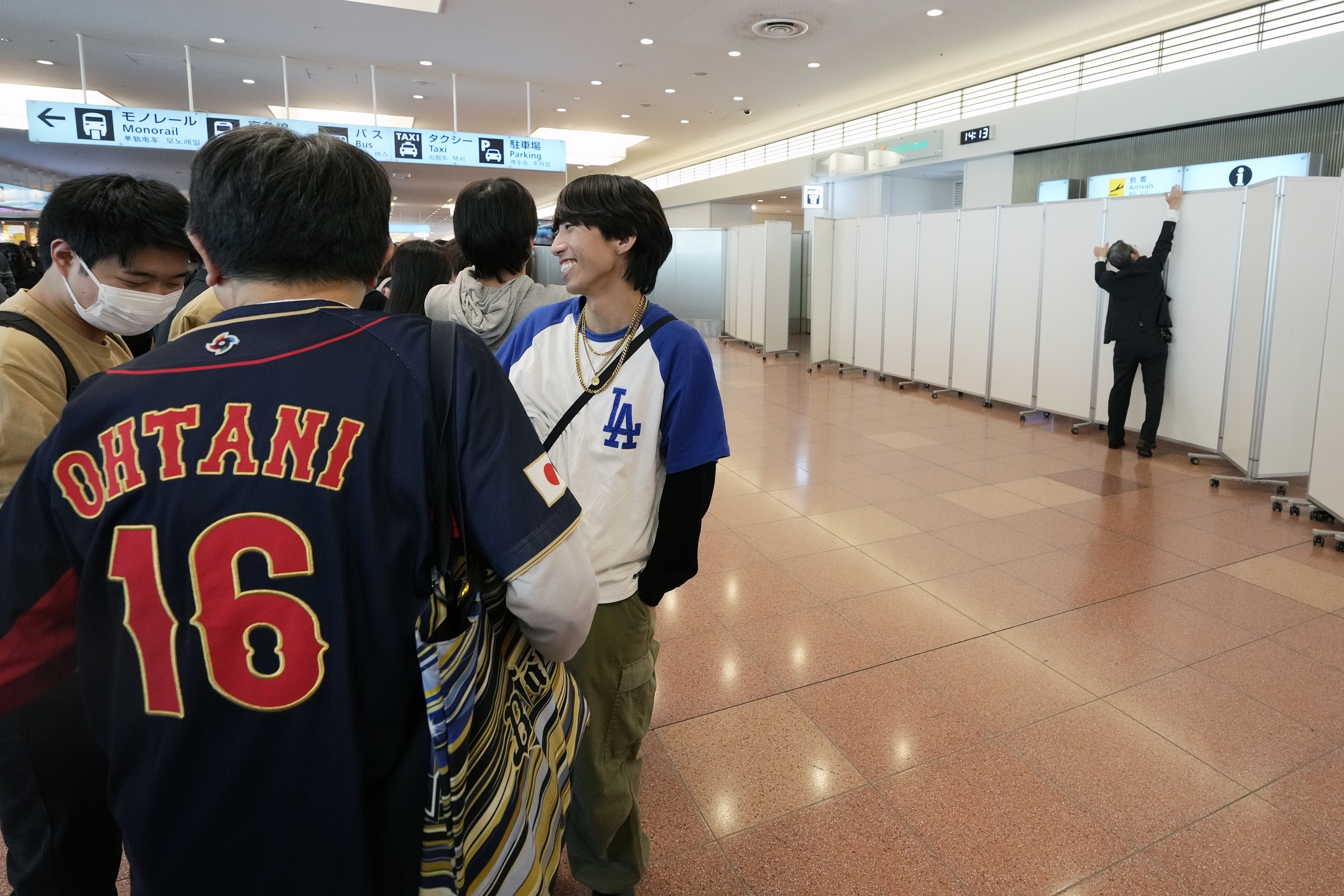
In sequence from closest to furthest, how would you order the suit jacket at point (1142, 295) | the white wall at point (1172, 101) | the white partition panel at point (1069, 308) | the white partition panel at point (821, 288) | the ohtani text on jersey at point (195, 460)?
the ohtani text on jersey at point (195, 460) < the suit jacket at point (1142, 295) < the white partition panel at point (1069, 308) < the white wall at point (1172, 101) < the white partition panel at point (821, 288)

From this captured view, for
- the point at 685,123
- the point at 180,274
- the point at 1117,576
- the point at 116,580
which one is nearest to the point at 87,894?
the point at 116,580

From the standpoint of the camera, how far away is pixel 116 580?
83 centimetres

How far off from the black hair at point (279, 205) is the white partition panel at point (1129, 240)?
690 cm

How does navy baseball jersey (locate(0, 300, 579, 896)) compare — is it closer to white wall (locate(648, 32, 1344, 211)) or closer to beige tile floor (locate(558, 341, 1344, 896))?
beige tile floor (locate(558, 341, 1344, 896))

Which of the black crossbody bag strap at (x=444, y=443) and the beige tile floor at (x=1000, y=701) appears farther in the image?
the beige tile floor at (x=1000, y=701)

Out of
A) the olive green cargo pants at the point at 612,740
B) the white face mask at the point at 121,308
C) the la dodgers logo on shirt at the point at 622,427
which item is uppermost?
the white face mask at the point at 121,308

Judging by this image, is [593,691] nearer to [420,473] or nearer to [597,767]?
[597,767]

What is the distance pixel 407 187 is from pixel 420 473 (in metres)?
20.0

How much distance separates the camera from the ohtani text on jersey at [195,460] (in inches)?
31.8

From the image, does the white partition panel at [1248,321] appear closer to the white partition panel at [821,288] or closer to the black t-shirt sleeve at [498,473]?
the white partition panel at [821,288]

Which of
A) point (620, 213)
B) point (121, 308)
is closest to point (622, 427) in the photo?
point (620, 213)

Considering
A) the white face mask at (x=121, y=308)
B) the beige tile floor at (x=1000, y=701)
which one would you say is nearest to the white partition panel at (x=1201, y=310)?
the beige tile floor at (x=1000, y=701)

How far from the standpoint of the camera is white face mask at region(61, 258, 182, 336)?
152cm

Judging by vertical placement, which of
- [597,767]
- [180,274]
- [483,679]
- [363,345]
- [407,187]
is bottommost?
[597,767]
